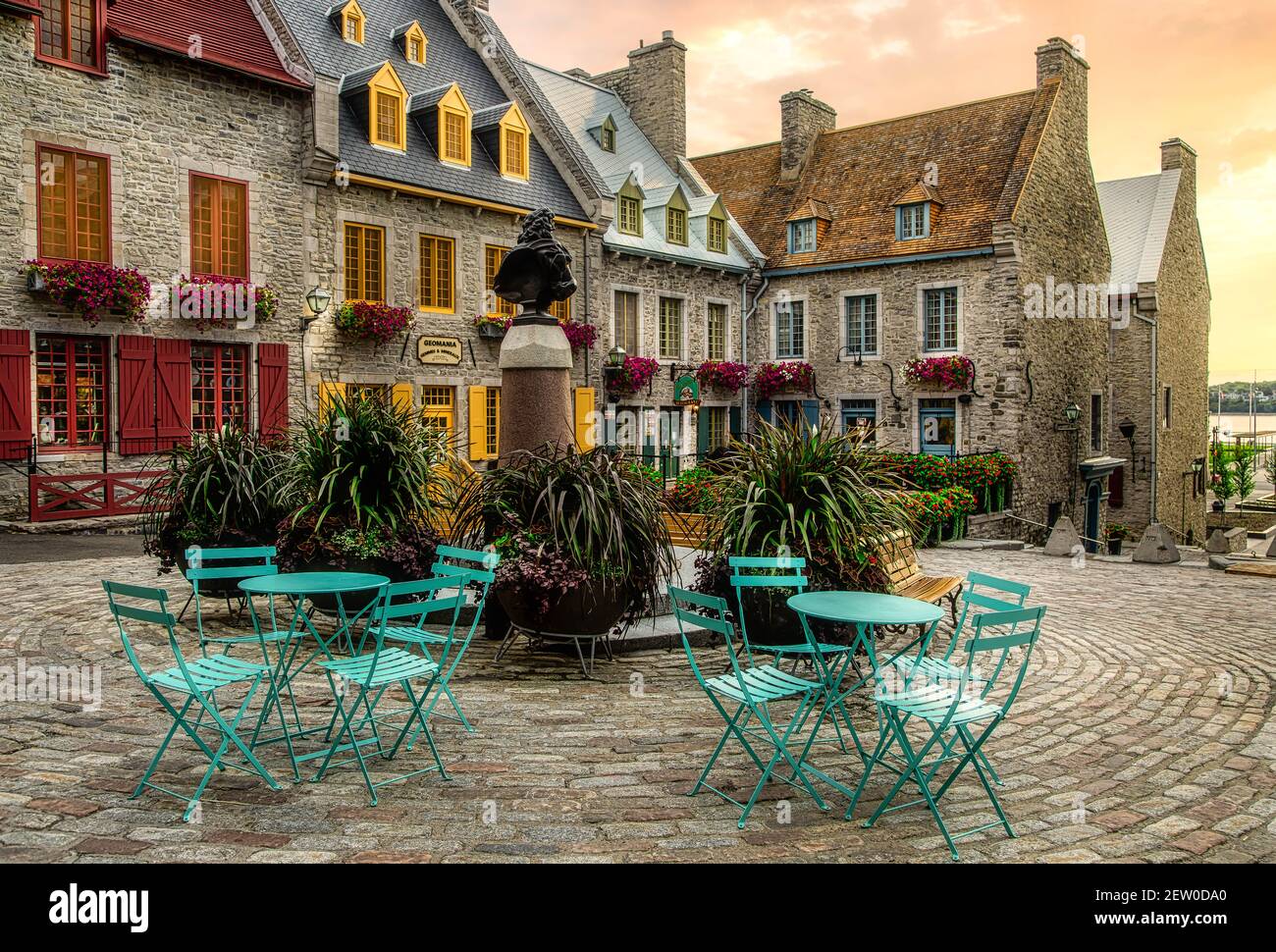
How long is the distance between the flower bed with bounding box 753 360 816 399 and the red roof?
1356cm

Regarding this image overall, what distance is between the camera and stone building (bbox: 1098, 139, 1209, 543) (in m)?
28.7

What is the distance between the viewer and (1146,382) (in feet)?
95.6

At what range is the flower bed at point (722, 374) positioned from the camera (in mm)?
25469

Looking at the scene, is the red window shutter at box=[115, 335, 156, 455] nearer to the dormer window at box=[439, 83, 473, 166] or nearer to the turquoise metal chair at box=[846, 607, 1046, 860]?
the dormer window at box=[439, 83, 473, 166]

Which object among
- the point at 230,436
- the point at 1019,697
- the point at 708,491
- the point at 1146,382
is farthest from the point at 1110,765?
the point at 1146,382

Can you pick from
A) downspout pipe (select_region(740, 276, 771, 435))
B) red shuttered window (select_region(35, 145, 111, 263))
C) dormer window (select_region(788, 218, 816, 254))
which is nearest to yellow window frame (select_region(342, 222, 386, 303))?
red shuttered window (select_region(35, 145, 111, 263))

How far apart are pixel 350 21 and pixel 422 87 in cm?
178

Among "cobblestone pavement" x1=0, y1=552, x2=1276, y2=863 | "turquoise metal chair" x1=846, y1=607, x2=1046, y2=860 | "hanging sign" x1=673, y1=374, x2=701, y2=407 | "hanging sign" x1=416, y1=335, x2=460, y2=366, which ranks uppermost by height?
"hanging sign" x1=416, y1=335, x2=460, y2=366

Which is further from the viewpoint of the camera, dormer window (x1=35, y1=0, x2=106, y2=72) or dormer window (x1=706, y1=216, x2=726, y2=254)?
dormer window (x1=706, y1=216, x2=726, y2=254)

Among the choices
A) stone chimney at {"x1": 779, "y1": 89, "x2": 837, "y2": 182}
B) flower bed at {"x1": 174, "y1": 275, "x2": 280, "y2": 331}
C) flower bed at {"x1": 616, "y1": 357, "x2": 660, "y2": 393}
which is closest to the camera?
flower bed at {"x1": 174, "y1": 275, "x2": 280, "y2": 331}

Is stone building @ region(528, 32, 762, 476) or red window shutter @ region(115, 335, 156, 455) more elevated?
stone building @ region(528, 32, 762, 476)

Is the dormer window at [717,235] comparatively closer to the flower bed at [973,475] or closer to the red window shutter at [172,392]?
the flower bed at [973,475]

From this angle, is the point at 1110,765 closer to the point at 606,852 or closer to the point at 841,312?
the point at 606,852

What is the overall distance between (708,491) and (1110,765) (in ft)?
11.9
